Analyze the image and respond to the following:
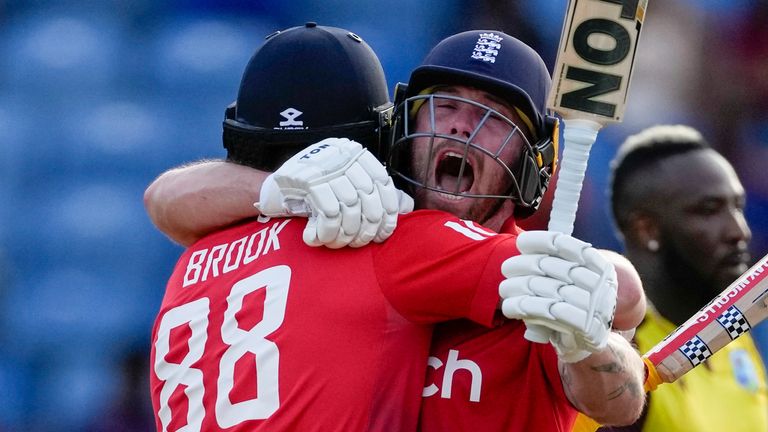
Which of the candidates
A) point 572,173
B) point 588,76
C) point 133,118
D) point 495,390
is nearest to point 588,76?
point 588,76

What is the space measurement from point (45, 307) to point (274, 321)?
3080 mm

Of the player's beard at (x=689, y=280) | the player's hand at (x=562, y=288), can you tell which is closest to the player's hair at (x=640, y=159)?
the player's beard at (x=689, y=280)

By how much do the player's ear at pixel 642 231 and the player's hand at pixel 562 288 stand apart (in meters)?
3.24

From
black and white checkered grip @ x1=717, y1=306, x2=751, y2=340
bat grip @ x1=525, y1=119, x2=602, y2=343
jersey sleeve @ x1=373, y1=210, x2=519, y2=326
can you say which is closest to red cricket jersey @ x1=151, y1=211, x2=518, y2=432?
jersey sleeve @ x1=373, y1=210, x2=519, y2=326

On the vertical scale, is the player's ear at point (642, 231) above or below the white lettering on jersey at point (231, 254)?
below

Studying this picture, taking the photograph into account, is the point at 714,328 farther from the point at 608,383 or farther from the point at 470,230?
the point at 470,230

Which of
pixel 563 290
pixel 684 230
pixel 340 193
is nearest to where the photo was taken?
pixel 563 290

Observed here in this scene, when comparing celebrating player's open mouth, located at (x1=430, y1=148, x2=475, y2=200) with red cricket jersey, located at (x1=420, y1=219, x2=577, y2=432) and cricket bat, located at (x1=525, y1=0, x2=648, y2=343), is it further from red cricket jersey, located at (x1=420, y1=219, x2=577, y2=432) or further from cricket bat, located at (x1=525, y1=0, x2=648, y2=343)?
cricket bat, located at (x1=525, y1=0, x2=648, y2=343)

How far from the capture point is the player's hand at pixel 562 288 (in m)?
2.40

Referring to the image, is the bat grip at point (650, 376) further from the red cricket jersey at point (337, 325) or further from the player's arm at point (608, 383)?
the red cricket jersey at point (337, 325)

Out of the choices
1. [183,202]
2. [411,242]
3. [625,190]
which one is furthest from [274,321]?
[625,190]

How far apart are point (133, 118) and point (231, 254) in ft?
9.22

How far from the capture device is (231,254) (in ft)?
10.8

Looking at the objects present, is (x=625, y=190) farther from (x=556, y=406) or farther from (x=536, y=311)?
(x=536, y=311)
